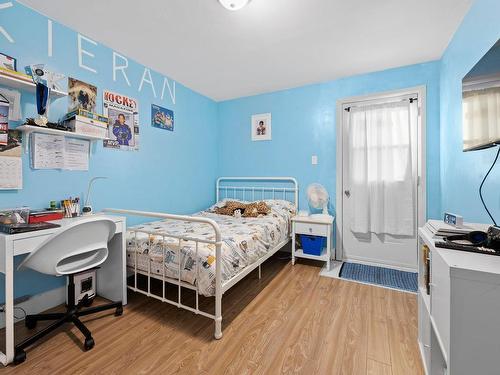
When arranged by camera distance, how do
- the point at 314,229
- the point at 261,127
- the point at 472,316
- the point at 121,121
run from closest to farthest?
the point at 472,316
the point at 121,121
the point at 314,229
the point at 261,127

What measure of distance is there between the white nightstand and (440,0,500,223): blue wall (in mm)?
1184

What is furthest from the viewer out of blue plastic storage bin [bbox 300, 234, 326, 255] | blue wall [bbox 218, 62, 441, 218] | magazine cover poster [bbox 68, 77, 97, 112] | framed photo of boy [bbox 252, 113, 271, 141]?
framed photo of boy [bbox 252, 113, 271, 141]

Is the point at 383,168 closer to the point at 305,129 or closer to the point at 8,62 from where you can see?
the point at 305,129

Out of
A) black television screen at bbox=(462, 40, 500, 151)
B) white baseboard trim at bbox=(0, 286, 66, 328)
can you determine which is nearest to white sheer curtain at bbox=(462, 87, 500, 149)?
black television screen at bbox=(462, 40, 500, 151)

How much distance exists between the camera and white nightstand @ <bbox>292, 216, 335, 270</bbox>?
277 centimetres

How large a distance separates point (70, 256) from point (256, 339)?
1359 millimetres

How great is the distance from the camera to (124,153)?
2.52m

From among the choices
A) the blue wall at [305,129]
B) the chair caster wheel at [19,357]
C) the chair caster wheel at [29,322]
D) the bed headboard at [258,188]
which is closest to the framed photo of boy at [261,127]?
the blue wall at [305,129]

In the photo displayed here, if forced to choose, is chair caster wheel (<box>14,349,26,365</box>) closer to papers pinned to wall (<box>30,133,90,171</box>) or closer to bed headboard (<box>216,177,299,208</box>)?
papers pinned to wall (<box>30,133,90,171</box>)

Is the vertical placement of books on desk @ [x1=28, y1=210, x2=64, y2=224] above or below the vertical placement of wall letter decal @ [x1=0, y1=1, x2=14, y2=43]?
A: below

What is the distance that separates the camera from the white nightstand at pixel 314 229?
2.77 meters

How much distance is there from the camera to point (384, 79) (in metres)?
2.87

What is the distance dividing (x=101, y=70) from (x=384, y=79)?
3.19m

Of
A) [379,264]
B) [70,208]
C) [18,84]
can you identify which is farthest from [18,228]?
[379,264]
